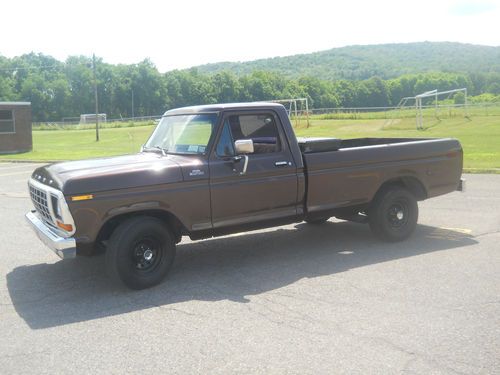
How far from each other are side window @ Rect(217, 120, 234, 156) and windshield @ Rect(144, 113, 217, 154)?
14 centimetres

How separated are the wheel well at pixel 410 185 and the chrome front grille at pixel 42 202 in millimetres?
4274

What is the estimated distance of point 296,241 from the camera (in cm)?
746

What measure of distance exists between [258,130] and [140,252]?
2.07 meters

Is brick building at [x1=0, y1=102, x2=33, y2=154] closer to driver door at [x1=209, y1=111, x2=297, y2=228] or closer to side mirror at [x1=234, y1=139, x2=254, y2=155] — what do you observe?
driver door at [x1=209, y1=111, x2=297, y2=228]

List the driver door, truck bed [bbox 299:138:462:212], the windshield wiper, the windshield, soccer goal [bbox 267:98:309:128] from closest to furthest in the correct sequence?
the driver door
the windshield
the windshield wiper
truck bed [bbox 299:138:462:212]
soccer goal [bbox 267:98:309:128]

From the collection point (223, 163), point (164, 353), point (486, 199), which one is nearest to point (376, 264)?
point (223, 163)

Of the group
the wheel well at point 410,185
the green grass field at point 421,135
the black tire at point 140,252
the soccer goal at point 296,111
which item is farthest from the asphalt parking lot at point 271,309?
the soccer goal at point 296,111

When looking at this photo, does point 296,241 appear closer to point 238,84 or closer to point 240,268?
point 240,268

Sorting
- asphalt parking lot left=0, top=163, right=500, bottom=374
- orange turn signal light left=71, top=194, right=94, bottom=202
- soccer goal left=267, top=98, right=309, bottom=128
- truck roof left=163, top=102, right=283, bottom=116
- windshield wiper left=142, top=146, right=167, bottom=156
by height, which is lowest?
asphalt parking lot left=0, top=163, right=500, bottom=374

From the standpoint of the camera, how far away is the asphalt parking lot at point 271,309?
3855mm

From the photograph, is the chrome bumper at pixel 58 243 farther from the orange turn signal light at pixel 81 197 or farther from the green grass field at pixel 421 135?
the green grass field at pixel 421 135

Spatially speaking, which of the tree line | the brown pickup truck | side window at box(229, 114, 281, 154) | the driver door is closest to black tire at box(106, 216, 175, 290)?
the brown pickup truck

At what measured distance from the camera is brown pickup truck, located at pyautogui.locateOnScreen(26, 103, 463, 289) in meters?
5.27

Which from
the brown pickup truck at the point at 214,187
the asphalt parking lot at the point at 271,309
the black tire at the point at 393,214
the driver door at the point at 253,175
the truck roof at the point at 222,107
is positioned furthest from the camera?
the black tire at the point at 393,214
